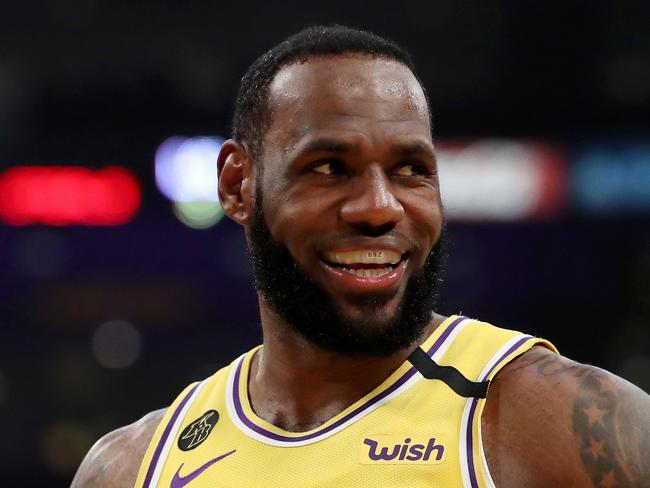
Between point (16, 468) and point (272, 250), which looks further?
point (16, 468)

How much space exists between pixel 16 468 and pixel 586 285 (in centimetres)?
686

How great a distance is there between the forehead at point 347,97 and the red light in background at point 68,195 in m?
8.88

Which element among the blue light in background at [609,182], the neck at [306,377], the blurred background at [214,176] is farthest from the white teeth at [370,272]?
the blue light in background at [609,182]

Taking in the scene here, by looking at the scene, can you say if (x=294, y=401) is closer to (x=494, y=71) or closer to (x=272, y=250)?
(x=272, y=250)

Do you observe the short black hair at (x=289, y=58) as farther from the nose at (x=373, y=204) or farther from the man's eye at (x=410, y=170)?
the nose at (x=373, y=204)

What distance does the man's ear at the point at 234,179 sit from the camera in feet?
10.5

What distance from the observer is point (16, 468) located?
11.8 meters

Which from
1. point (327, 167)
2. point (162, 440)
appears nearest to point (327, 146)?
point (327, 167)

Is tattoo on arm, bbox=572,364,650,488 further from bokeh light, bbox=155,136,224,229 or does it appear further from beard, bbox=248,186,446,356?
bokeh light, bbox=155,136,224,229

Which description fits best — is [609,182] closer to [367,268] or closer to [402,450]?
[367,268]

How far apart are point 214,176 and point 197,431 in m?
8.88

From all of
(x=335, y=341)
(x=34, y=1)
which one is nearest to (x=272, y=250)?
(x=335, y=341)

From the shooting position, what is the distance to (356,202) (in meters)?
2.74

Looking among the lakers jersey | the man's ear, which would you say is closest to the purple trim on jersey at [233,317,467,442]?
the lakers jersey
